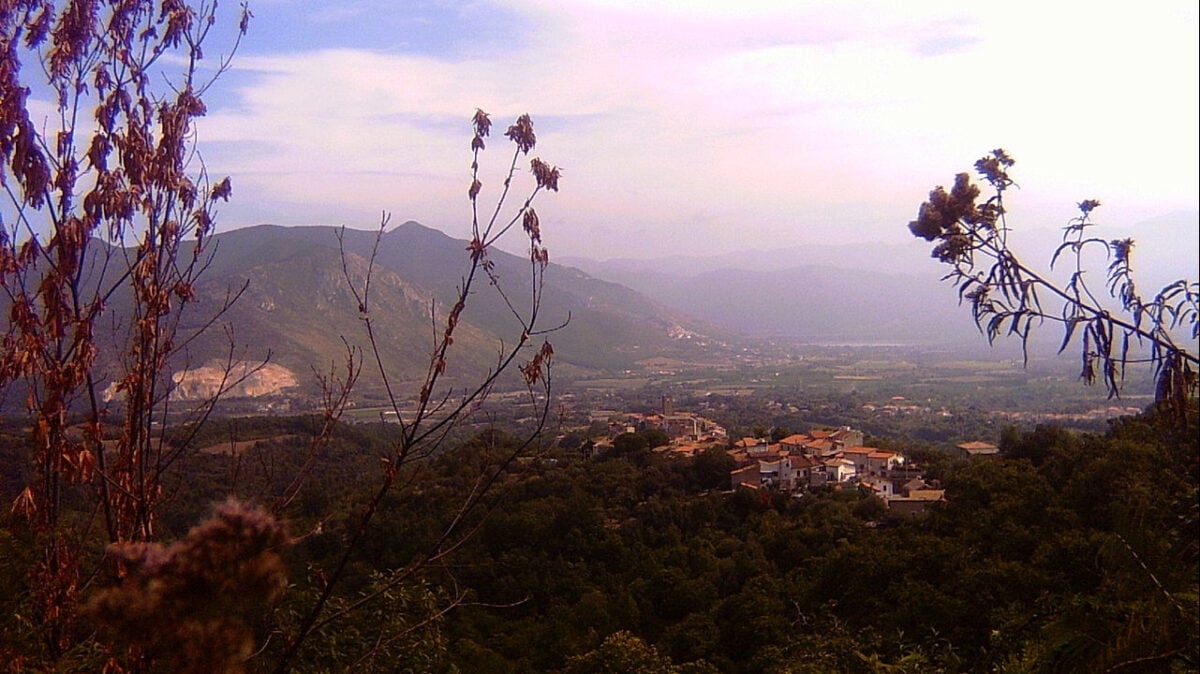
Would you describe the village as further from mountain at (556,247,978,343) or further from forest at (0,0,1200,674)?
mountain at (556,247,978,343)

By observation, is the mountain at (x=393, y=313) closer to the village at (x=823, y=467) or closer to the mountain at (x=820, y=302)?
the village at (x=823, y=467)

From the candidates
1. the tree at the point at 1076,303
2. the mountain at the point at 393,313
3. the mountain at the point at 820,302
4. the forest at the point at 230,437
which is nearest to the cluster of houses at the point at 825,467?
the forest at the point at 230,437

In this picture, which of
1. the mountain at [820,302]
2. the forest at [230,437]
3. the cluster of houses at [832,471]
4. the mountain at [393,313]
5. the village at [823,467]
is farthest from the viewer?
the mountain at [820,302]

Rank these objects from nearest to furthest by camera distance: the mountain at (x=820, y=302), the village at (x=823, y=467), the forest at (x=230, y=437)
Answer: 1. the forest at (x=230, y=437)
2. the village at (x=823, y=467)
3. the mountain at (x=820, y=302)

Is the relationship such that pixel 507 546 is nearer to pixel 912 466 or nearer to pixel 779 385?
pixel 912 466

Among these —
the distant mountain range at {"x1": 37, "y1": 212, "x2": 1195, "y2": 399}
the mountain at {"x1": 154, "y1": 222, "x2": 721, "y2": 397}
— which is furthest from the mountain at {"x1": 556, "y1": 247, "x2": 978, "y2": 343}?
the mountain at {"x1": 154, "y1": 222, "x2": 721, "y2": 397}

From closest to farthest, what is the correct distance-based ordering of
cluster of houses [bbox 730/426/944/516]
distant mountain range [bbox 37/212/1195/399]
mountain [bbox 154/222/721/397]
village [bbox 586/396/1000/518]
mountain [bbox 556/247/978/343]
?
distant mountain range [bbox 37/212/1195/399]
cluster of houses [bbox 730/426/944/516]
village [bbox 586/396/1000/518]
mountain [bbox 154/222/721/397]
mountain [bbox 556/247/978/343]

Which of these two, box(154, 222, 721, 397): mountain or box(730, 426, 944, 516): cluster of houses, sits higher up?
box(154, 222, 721, 397): mountain

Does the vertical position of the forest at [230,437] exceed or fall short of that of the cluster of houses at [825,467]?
it exceeds it

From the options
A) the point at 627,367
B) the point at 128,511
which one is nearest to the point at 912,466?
the point at 128,511

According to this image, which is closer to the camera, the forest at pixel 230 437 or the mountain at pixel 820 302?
the forest at pixel 230 437
